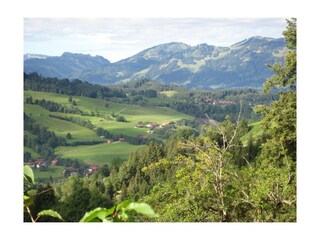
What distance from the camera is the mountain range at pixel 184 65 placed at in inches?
286

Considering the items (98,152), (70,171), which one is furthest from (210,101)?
(70,171)

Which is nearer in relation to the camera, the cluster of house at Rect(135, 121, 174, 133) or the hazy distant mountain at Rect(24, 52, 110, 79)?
the hazy distant mountain at Rect(24, 52, 110, 79)

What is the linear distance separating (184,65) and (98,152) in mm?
2375

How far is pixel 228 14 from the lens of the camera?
13.9ft

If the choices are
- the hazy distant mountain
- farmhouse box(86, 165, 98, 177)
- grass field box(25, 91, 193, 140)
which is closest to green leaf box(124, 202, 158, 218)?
the hazy distant mountain

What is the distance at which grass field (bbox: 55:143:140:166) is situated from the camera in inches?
317

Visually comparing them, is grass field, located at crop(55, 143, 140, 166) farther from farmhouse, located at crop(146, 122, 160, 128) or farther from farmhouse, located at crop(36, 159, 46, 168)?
farmhouse, located at crop(36, 159, 46, 168)

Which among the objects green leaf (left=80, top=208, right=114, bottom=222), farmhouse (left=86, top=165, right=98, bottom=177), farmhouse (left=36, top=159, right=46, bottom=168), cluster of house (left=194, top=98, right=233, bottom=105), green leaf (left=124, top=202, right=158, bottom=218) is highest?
green leaf (left=124, top=202, right=158, bottom=218)

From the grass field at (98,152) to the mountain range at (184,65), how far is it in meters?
Result: 1.28

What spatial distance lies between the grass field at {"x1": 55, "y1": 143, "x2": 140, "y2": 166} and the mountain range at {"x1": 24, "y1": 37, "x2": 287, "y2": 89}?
1.28 m

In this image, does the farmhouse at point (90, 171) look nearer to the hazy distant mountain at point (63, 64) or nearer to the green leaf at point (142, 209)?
the hazy distant mountain at point (63, 64)

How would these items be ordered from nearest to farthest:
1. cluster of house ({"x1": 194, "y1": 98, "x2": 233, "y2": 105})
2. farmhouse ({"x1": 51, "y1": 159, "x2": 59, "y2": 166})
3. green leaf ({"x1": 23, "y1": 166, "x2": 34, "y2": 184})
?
green leaf ({"x1": 23, "y1": 166, "x2": 34, "y2": 184})
farmhouse ({"x1": 51, "y1": 159, "x2": 59, "y2": 166})
cluster of house ({"x1": 194, "y1": 98, "x2": 233, "y2": 105})
